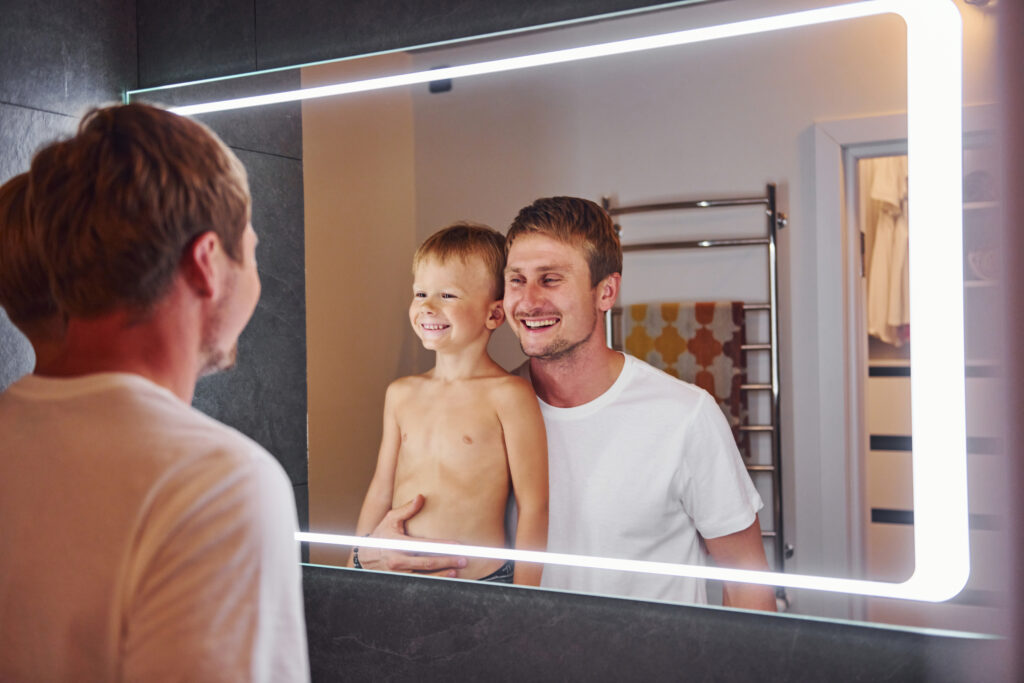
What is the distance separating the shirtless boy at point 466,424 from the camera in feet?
4.36

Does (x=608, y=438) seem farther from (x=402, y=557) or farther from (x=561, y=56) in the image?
(x=561, y=56)

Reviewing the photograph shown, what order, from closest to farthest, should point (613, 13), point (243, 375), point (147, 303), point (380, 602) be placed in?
1. point (147, 303)
2. point (613, 13)
3. point (380, 602)
4. point (243, 375)

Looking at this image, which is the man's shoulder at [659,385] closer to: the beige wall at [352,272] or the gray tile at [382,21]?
the beige wall at [352,272]

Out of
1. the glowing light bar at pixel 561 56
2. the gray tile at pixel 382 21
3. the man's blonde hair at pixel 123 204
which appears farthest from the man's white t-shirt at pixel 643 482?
the man's blonde hair at pixel 123 204

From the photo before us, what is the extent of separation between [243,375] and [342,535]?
1.23 feet

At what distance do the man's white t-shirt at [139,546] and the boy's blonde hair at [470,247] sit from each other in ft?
2.38

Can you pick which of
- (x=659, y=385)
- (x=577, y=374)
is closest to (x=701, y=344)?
(x=659, y=385)

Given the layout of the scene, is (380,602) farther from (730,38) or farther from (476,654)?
(730,38)

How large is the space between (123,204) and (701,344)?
2.62ft

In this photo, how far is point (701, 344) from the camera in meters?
1.20

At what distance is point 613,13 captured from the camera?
1.30 metres

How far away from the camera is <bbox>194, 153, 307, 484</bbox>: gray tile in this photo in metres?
1.55

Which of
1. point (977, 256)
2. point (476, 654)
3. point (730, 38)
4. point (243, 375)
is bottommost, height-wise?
point (476, 654)

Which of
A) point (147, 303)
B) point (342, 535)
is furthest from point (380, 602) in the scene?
point (147, 303)
